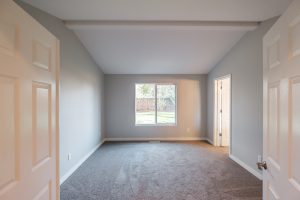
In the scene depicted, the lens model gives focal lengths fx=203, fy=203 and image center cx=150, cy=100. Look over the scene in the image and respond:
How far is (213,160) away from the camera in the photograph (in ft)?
14.1

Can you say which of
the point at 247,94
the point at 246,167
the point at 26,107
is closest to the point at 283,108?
the point at 26,107

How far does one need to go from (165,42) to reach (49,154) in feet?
11.4

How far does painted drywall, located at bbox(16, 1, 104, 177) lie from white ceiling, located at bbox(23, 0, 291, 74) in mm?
173

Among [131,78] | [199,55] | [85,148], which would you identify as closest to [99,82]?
[131,78]

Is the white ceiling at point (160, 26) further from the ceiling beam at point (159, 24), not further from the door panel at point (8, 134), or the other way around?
the door panel at point (8, 134)

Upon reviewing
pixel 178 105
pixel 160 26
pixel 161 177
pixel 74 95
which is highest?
pixel 160 26

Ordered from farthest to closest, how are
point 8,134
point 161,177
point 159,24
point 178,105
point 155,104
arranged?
point 155,104 → point 178,105 → point 161,177 → point 159,24 → point 8,134

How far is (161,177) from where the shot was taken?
3.38 metres

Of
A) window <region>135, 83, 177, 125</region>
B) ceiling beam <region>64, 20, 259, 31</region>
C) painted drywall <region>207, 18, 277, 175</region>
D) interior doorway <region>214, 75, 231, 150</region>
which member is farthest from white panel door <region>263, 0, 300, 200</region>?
window <region>135, 83, 177, 125</region>

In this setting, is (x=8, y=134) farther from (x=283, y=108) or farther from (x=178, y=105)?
(x=178, y=105)

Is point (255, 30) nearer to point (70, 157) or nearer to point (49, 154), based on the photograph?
point (49, 154)

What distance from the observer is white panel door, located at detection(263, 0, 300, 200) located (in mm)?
1008

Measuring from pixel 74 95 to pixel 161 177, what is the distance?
2160mm

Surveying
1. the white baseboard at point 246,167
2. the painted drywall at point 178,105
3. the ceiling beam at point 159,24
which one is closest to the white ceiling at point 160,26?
the ceiling beam at point 159,24
